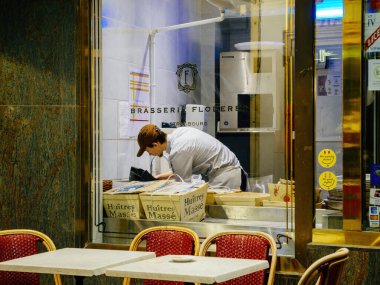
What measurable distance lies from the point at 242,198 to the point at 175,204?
0.51 meters

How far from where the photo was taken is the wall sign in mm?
6164

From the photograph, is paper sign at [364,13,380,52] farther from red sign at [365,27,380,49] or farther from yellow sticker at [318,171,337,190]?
yellow sticker at [318,171,337,190]

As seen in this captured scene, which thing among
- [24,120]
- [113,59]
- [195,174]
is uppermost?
[113,59]

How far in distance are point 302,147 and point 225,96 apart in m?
1.07

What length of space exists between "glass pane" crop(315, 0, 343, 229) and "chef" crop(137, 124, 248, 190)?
0.96 meters

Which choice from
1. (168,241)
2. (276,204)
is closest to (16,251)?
(168,241)

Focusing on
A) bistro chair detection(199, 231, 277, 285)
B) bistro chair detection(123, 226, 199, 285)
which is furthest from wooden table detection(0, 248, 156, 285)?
bistro chair detection(199, 231, 277, 285)

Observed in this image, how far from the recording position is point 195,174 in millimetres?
6152

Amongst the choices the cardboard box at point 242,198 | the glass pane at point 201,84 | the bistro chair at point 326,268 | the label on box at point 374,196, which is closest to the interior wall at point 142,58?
the glass pane at point 201,84

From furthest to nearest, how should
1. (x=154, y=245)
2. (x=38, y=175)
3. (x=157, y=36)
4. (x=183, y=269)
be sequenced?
(x=157, y=36) → (x=38, y=175) → (x=154, y=245) → (x=183, y=269)

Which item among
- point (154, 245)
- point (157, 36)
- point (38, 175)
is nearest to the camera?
point (154, 245)

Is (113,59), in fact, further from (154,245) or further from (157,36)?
(154,245)

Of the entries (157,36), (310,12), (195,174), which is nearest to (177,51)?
(157,36)

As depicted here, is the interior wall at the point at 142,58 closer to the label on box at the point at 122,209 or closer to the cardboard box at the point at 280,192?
the label on box at the point at 122,209
